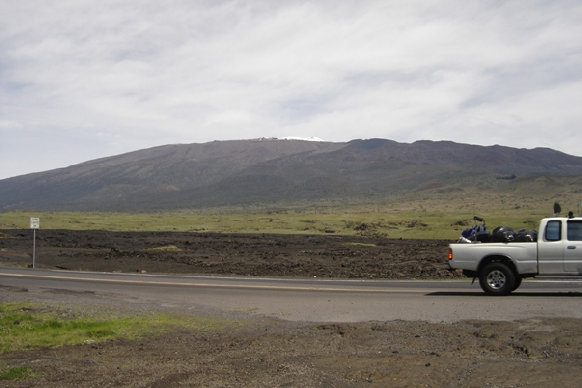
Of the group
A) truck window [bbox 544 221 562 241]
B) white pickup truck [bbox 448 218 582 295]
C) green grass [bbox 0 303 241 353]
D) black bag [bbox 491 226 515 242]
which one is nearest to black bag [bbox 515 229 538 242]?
black bag [bbox 491 226 515 242]

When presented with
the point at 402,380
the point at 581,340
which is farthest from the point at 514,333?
the point at 402,380

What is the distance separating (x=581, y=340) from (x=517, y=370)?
99.1 inches

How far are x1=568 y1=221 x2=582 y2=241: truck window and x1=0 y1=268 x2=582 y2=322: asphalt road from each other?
1483 millimetres

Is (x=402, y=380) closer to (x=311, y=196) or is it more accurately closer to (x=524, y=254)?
(x=524, y=254)

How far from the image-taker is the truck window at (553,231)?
1748 centimetres

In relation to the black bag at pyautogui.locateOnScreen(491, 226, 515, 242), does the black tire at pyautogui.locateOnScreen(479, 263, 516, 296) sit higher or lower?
lower

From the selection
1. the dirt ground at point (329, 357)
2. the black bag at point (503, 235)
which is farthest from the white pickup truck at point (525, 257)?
the dirt ground at point (329, 357)

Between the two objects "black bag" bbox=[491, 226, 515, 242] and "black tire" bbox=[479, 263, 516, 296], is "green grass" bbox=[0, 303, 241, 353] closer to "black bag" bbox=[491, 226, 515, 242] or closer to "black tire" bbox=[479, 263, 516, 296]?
"black tire" bbox=[479, 263, 516, 296]

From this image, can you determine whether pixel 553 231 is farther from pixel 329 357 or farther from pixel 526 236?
pixel 329 357

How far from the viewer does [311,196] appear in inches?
7795

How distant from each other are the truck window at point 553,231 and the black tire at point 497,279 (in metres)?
1.32

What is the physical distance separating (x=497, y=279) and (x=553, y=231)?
1.90 meters

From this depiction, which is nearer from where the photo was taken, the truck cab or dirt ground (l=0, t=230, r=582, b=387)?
dirt ground (l=0, t=230, r=582, b=387)

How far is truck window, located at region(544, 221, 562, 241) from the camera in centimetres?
1748
